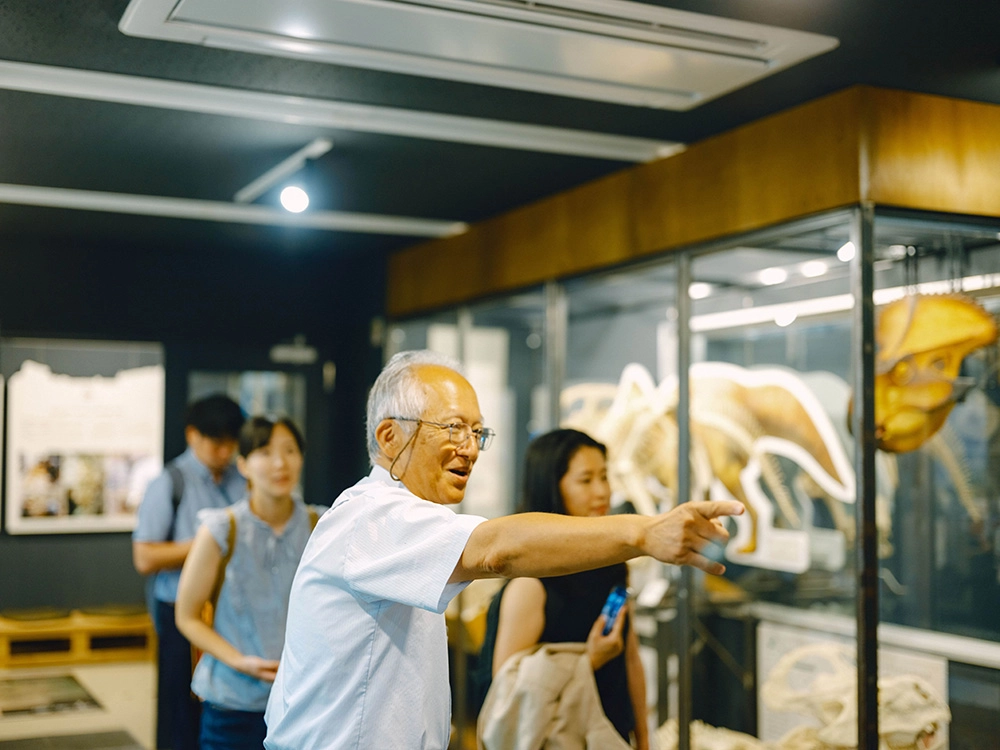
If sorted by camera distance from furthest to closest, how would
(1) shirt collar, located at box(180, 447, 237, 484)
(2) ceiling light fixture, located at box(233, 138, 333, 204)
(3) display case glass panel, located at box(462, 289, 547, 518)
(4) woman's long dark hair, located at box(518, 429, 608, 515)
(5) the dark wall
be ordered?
(5) the dark wall < (3) display case glass panel, located at box(462, 289, 547, 518) < (1) shirt collar, located at box(180, 447, 237, 484) < (2) ceiling light fixture, located at box(233, 138, 333, 204) < (4) woman's long dark hair, located at box(518, 429, 608, 515)

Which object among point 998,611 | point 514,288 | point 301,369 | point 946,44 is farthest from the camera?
point 301,369

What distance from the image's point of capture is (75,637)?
727cm

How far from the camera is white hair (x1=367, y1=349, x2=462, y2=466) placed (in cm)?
195

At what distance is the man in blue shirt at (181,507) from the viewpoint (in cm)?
420

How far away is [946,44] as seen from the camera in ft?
9.62

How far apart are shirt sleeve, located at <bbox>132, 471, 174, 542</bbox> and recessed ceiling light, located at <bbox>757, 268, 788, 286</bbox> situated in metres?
2.53

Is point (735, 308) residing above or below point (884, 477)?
above

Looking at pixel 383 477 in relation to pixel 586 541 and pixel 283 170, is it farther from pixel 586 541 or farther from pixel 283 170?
pixel 283 170

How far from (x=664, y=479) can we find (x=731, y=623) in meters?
0.91

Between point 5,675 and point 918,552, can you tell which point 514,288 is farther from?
point 5,675

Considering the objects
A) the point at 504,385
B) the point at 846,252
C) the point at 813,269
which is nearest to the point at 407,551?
the point at 846,252

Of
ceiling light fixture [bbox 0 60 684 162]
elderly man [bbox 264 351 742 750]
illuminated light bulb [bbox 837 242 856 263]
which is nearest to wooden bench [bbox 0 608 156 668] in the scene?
ceiling light fixture [bbox 0 60 684 162]

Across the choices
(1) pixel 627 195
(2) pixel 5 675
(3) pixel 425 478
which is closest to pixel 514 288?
(1) pixel 627 195

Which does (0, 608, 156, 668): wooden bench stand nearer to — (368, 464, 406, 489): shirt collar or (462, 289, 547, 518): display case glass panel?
(462, 289, 547, 518): display case glass panel
